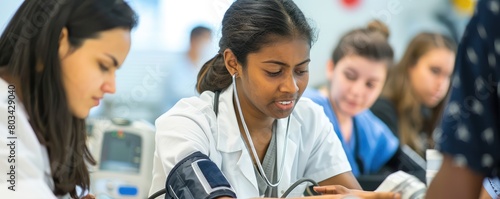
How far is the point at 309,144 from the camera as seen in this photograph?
1.44 meters

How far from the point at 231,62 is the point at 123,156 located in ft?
2.06

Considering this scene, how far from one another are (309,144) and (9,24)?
25.2 inches

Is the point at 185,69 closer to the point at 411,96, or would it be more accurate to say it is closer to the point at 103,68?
the point at 103,68

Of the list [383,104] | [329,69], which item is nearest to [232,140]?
[329,69]

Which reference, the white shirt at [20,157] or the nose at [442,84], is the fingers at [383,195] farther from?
the nose at [442,84]

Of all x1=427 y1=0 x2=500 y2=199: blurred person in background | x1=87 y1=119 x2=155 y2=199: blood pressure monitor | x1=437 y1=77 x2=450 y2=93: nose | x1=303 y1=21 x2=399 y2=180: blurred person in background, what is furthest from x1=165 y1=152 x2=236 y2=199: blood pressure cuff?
x1=437 y1=77 x2=450 y2=93: nose

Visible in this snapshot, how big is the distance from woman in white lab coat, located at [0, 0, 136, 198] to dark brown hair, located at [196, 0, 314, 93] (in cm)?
34

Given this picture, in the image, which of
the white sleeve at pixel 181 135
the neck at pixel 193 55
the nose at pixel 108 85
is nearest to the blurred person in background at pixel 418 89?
the neck at pixel 193 55

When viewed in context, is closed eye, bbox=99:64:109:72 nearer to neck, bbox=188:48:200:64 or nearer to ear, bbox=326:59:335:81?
neck, bbox=188:48:200:64

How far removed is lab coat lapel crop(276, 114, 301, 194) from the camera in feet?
4.44

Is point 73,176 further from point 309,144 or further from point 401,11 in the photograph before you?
point 401,11

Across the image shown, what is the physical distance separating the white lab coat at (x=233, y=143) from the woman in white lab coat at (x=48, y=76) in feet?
0.94

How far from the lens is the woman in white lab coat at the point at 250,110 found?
128 cm

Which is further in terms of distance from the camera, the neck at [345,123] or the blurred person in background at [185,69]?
the neck at [345,123]
